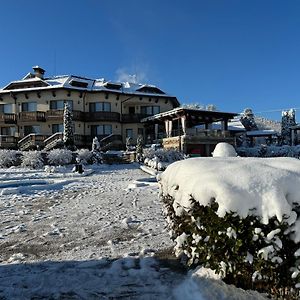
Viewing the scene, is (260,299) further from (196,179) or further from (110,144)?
(110,144)

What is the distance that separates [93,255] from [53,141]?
28879 millimetres

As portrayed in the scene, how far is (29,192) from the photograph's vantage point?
12297 mm

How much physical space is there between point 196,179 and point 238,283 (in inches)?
49.9

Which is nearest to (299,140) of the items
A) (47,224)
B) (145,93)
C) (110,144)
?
(145,93)

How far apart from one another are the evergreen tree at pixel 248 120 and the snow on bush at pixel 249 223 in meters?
52.3

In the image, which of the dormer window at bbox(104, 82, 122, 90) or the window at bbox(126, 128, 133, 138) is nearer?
the window at bbox(126, 128, 133, 138)

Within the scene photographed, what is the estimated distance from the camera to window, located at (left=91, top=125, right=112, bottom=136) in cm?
3859

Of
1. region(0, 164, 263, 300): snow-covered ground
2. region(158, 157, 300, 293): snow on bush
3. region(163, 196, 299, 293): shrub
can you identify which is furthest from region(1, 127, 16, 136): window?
region(163, 196, 299, 293): shrub

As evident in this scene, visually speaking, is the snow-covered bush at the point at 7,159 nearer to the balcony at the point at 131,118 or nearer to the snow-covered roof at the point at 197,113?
the snow-covered roof at the point at 197,113

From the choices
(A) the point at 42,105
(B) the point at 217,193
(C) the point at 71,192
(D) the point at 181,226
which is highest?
(A) the point at 42,105

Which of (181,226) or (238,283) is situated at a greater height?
(181,226)

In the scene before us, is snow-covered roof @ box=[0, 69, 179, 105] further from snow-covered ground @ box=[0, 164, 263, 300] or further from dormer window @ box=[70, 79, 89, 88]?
snow-covered ground @ box=[0, 164, 263, 300]

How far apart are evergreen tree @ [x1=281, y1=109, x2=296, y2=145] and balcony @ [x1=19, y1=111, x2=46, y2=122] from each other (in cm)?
3196

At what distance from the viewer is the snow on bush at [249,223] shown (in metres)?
3.01
